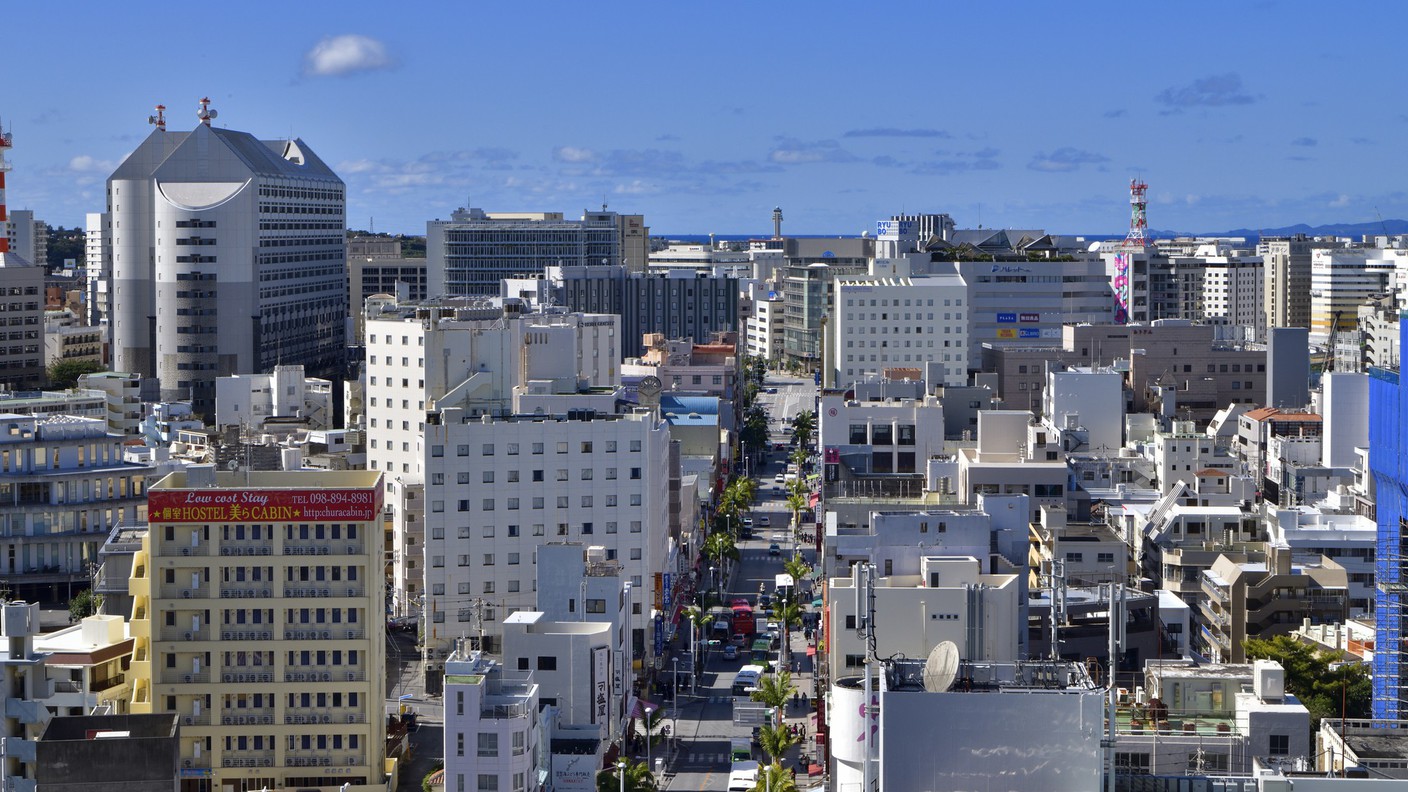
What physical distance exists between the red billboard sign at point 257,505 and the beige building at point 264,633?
2 centimetres

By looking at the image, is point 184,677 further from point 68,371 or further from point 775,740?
point 68,371

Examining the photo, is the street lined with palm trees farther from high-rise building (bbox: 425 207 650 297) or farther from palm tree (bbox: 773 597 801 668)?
high-rise building (bbox: 425 207 650 297)

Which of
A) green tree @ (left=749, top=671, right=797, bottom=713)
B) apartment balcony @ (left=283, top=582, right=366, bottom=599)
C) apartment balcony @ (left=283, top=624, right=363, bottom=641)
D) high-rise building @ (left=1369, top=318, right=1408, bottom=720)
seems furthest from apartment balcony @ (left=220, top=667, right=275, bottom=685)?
high-rise building @ (left=1369, top=318, right=1408, bottom=720)

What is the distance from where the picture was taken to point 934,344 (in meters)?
108

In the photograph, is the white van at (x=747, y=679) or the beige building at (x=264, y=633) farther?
the white van at (x=747, y=679)

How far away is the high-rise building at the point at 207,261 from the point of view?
111500 mm

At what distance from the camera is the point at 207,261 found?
Answer: 4397 inches

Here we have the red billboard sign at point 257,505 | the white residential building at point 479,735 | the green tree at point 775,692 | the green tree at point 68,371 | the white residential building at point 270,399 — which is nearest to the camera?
the white residential building at point 479,735

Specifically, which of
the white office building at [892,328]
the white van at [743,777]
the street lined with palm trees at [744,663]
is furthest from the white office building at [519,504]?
the white office building at [892,328]

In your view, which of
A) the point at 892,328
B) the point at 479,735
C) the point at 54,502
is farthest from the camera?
the point at 892,328

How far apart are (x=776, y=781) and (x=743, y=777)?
455 cm

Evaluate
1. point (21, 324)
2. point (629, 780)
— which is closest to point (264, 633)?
point (629, 780)

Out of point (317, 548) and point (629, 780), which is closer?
point (629, 780)

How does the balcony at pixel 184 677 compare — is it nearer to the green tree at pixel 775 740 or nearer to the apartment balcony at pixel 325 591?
the apartment balcony at pixel 325 591
